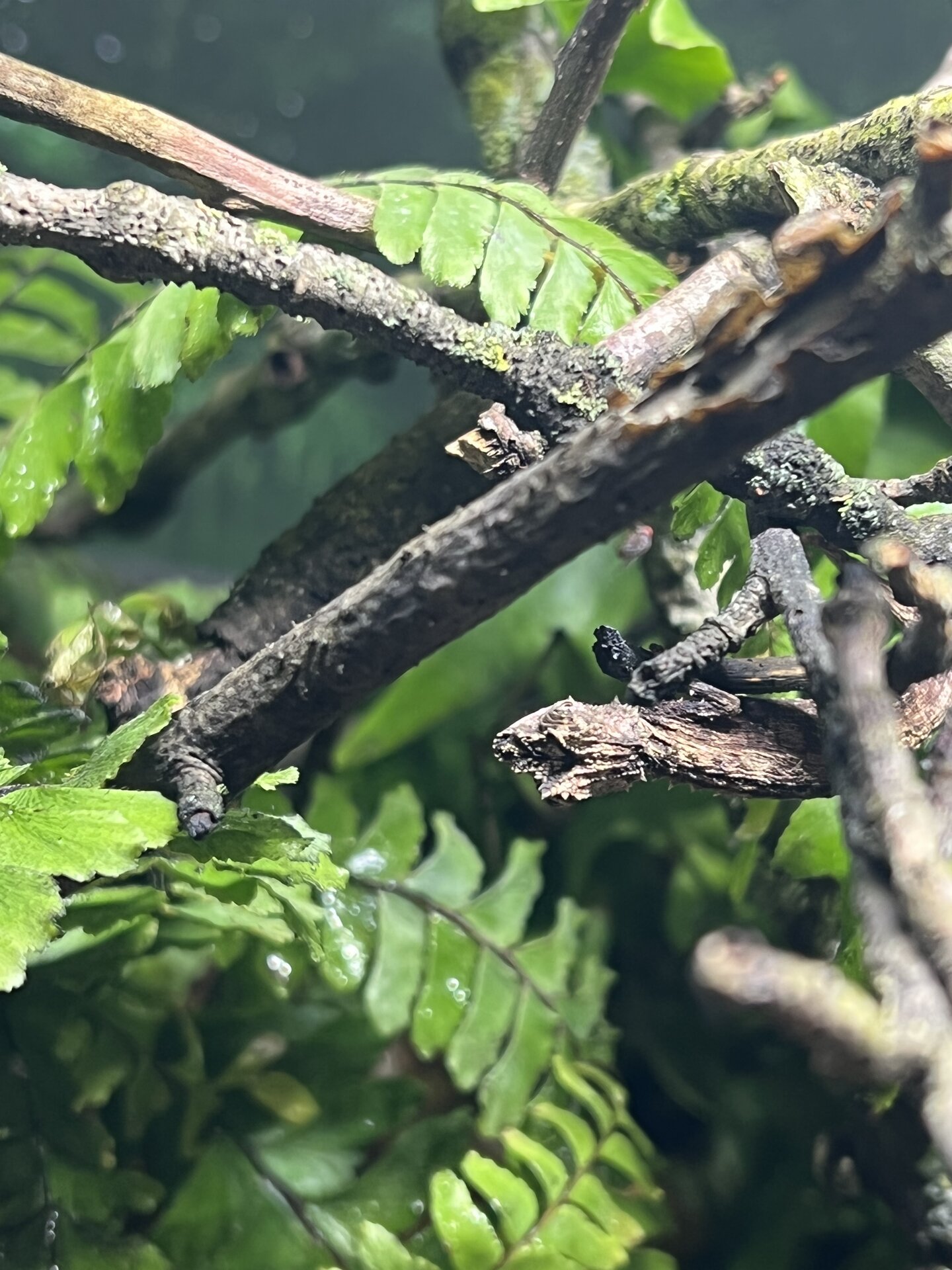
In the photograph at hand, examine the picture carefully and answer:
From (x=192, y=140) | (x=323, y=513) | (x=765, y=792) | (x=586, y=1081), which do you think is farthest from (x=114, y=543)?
(x=765, y=792)

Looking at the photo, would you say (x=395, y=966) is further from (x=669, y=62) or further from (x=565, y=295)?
(x=669, y=62)

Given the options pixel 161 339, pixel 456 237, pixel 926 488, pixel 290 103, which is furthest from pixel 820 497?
pixel 290 103

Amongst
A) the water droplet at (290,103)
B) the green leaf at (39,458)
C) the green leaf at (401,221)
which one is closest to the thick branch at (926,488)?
the green leaf at (401,221)

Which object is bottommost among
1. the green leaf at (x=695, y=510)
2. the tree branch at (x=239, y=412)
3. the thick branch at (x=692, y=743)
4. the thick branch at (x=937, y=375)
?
the tree branch at (x=239, y=412)

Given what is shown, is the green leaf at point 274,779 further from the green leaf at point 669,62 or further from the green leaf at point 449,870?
the green leaf at point 669,62

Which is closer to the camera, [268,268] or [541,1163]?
[268,268]

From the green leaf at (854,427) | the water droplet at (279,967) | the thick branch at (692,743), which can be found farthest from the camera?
the water droplet at (279,967)
